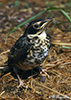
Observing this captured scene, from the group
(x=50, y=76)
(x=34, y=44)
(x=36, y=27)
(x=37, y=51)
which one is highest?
(x=36, y=27)

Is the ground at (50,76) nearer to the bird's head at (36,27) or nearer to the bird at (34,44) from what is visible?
the bird at (34,44)

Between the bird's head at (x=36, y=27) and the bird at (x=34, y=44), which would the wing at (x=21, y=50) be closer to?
the bird at (x=34, y=44)

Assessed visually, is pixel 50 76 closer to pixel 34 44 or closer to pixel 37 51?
pixel 37 51

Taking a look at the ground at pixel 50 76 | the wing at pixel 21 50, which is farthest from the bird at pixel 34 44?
the ground at pixel 50 76

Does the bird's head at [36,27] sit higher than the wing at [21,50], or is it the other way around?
the bird's head at [36,27]

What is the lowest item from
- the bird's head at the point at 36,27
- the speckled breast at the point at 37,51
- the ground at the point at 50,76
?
the ground at the point at 50,76

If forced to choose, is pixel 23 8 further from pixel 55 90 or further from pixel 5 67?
pixel 55 90

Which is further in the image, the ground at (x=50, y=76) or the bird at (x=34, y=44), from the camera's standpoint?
the ground at (x=50, y=76)

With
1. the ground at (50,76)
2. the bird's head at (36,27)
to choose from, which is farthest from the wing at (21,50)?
the ground at (50,76)

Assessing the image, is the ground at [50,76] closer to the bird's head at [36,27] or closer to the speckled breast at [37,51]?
the speckled breast at [37,51]

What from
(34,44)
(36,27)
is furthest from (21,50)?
(36,27)

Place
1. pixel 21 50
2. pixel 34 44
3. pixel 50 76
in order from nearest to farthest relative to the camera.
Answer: pixel 34 44, pixel 21 50, pixel 50 76

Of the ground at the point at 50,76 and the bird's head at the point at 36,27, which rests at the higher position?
the bird's head at the point at 36,27

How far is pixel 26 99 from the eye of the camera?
11.0 ft
